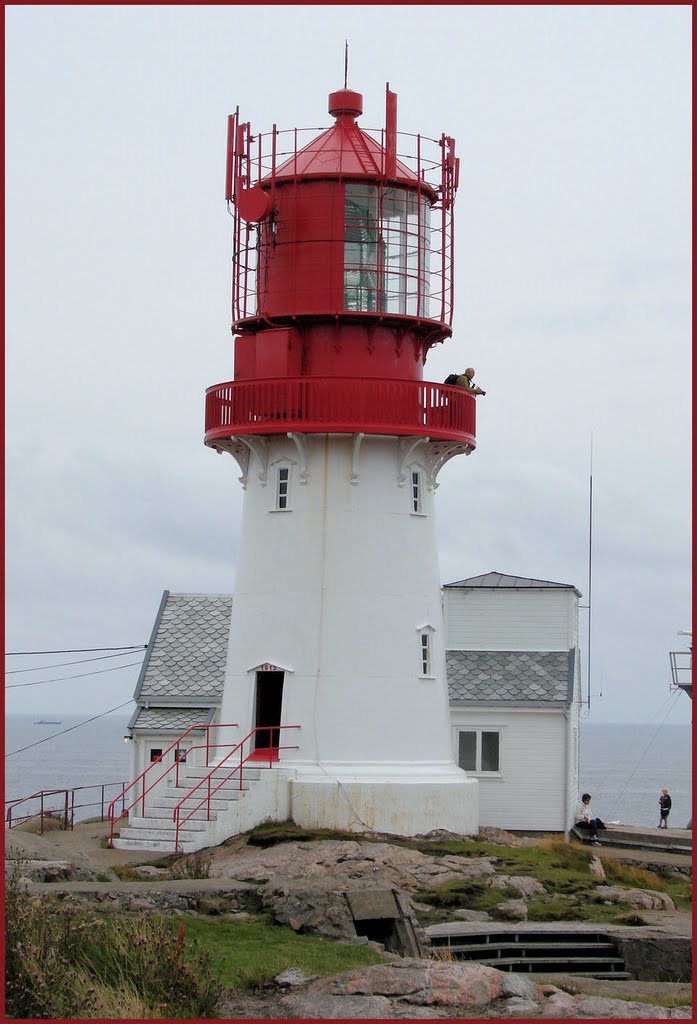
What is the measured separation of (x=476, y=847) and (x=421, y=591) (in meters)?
4.77

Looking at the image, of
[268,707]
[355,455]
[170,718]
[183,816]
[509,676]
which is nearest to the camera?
[183,816]

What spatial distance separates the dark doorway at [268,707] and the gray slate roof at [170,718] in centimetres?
434

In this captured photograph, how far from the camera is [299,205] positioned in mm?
32188

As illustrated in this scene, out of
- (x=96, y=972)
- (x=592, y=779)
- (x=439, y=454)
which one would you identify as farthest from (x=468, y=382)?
(x=592, y=779)

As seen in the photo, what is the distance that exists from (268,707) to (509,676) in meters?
6.73

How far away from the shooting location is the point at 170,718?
37.0 meters

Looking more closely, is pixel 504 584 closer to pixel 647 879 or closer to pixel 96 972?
pixel 647 879

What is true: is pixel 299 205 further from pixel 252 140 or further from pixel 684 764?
pixel 684 764

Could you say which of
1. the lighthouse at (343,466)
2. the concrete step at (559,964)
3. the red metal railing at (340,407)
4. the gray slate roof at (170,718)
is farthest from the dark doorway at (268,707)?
the concrete step at (559,964)

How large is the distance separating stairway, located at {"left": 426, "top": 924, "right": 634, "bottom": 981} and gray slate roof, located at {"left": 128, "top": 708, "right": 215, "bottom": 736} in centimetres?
1304

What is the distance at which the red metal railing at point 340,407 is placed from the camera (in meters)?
31.2

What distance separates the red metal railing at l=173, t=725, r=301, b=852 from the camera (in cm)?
3008

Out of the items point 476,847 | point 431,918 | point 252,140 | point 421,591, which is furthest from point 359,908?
point 252,140

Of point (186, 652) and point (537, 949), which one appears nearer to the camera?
point (537, 949)
